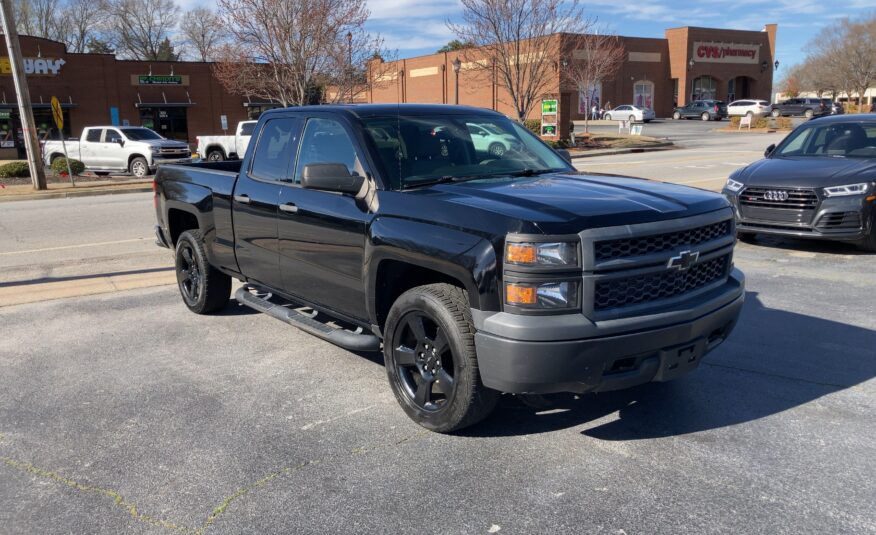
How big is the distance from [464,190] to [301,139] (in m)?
1.63

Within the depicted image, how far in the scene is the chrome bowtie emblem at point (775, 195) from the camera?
9023 millimetres

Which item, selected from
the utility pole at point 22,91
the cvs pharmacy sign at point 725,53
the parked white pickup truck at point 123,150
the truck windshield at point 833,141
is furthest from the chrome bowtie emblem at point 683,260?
the cvs pharmacy sign at point 725,53

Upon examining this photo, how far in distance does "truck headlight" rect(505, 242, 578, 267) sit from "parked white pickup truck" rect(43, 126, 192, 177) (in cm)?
2280

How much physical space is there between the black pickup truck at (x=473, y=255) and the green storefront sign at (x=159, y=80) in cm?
4259

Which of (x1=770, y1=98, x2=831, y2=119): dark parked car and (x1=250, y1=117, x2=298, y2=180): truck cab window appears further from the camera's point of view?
(x1=770, y1=98, x2=831, y2=119): dark parked car

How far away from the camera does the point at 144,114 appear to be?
44531mm

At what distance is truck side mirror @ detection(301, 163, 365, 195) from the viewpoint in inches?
175

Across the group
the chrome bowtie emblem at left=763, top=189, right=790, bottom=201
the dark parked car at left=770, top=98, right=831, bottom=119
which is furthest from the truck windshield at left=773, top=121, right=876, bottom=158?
the dark parked car at left=770, top=98, right=831, bottom=119

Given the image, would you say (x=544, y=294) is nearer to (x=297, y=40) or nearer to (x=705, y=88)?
(x=297, y=40)

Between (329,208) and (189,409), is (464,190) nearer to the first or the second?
(329,208)

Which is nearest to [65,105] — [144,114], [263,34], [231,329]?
[144,114]

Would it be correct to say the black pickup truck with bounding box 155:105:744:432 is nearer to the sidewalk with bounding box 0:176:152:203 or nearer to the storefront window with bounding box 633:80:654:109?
the sidewalk with bounding box 0:176:152:203

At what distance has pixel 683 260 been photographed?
3.88 metres

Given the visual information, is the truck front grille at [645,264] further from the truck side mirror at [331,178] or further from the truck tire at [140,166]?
the truck tire at [140,166]
